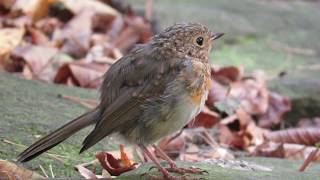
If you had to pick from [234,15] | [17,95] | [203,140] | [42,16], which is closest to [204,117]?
[203,140]

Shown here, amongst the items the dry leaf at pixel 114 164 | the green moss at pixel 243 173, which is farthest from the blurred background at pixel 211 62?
the green moss at pixel 243 173

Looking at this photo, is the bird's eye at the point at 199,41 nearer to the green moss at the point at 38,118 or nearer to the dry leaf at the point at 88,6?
the green moss at the point at 38,118

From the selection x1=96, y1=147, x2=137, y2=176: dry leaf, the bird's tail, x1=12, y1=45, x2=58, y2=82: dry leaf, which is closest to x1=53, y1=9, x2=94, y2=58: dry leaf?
x1=12, y1=45, x2=58, y2=82: dry leaf

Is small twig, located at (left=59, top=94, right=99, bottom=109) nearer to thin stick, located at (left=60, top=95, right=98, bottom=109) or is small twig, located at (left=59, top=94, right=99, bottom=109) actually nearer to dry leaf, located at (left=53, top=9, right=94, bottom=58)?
thin stick, located at (left=60, top=95, right=98, bottom=109)

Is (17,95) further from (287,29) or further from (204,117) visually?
(287,29)

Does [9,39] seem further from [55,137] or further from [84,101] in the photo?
[55,137]

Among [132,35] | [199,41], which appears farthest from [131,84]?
[132,35]
